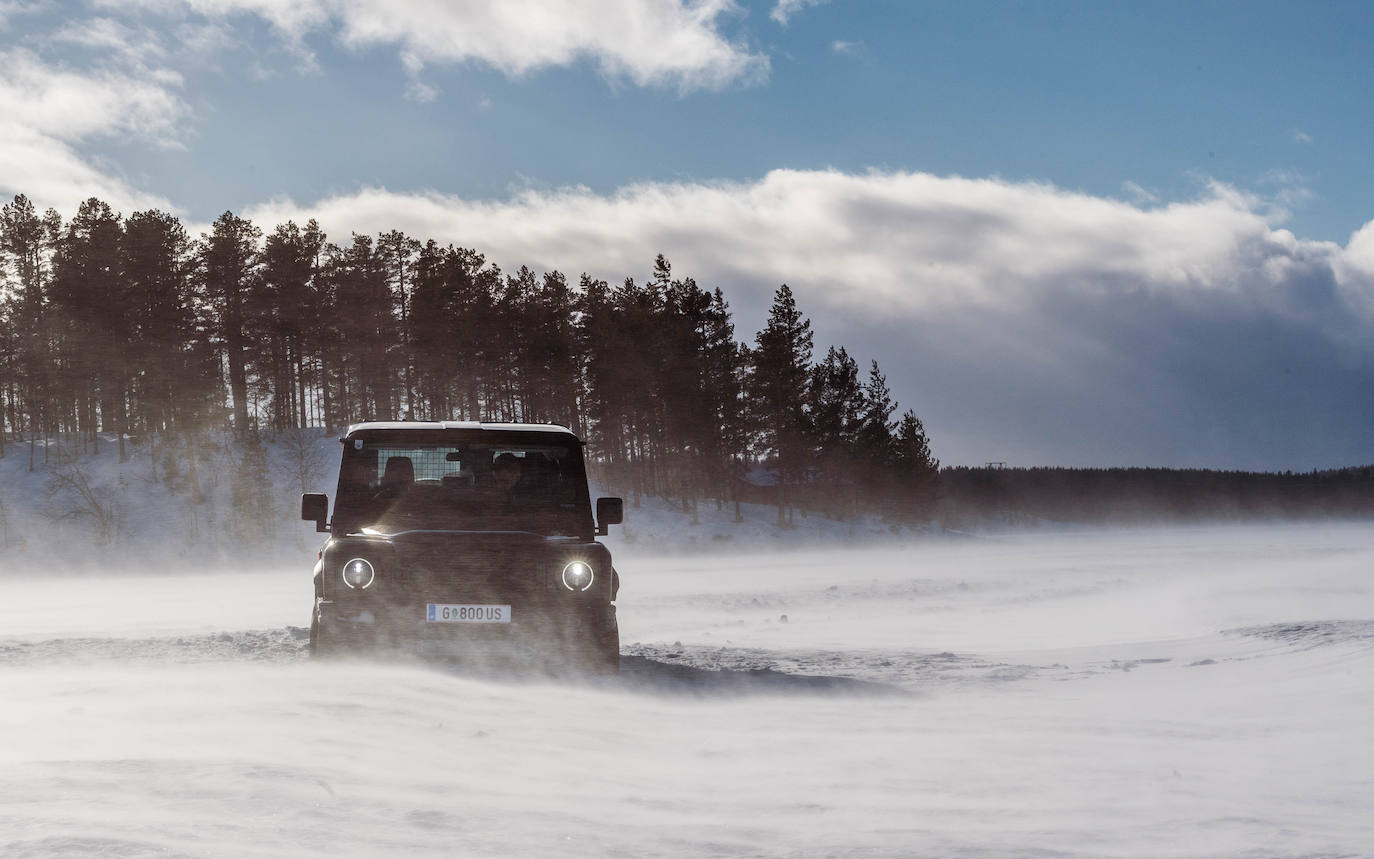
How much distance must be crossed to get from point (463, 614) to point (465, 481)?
1403 millimetres

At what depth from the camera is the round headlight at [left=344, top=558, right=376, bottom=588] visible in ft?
26.6

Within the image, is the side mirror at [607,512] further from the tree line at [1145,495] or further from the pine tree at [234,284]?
the tree line at [1145,495]

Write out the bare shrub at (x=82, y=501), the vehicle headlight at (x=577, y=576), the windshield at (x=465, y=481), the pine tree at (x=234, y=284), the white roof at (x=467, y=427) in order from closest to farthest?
the vehicle headlight at (x=577, y=576), the windshield at (x=465, y=481), the white roof at (x=467, y=427), the bare shrub at (x=82, y=501), the pine tree at (x=234, y=284)

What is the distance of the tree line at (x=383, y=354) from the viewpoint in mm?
53875

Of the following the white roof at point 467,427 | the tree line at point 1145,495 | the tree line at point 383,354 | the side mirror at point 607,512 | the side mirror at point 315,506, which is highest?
the tree line at point 383,354

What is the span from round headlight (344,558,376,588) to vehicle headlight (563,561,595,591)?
54.7 inches

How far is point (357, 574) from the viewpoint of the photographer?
812cm

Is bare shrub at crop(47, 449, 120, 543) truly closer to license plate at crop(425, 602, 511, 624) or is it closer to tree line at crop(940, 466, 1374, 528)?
license plate at crop(425, 602, 511, 624)

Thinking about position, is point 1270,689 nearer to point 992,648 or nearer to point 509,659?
point 992,648

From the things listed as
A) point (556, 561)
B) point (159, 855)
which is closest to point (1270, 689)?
point (556, 561)

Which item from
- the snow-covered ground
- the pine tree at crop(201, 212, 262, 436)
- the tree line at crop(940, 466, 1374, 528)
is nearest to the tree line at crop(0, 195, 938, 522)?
the pine tree at crop(201, 212, 262, 436)

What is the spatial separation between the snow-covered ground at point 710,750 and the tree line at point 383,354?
45417 millimetres

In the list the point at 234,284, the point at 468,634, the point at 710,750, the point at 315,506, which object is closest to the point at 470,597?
the point at 468,634

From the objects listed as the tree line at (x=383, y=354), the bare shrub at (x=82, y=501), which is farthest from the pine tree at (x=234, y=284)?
the bare shrub at (x=82, y=501)
